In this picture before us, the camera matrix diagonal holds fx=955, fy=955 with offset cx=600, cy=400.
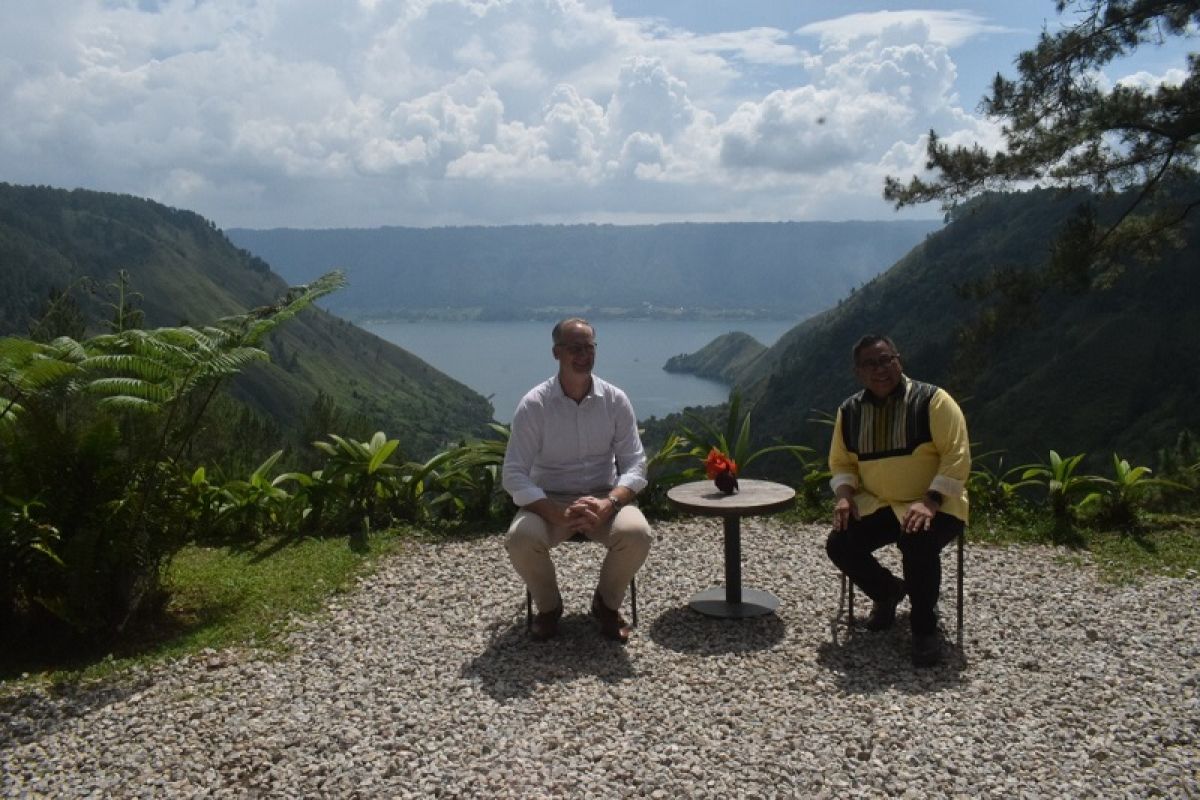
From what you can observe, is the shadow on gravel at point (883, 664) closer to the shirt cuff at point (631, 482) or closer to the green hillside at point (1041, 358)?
the shirt cuff at point (631, 482)

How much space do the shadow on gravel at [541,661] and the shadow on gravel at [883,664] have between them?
3.58 ft

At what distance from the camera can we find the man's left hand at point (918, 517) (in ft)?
15.8

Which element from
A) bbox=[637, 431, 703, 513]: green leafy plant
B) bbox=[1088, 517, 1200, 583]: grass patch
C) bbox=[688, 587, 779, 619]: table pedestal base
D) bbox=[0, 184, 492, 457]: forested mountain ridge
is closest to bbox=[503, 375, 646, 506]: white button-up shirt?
bbox=[688, 587, 779, 619]: table pedestal base

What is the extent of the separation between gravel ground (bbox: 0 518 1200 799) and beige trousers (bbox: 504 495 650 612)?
0.30 meters

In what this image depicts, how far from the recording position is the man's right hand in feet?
17.0

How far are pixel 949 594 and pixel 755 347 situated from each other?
532 ft

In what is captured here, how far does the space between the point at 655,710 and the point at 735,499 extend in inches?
65.3

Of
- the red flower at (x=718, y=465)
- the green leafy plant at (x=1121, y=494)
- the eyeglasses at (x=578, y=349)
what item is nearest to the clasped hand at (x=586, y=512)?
the eyeglasses at (x=578, y=349)

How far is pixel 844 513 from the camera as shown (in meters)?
5.16

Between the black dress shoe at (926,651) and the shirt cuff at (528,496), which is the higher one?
the shirt cuff at (528,496)

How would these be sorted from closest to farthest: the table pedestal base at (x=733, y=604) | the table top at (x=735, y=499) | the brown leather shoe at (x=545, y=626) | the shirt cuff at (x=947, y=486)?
the shirt cuff at (x=947, y=486)
the brown leather shoe at (x=545, y=626)
the table top at (x=735, y=499)
the table pedestal base at (x=733, y=604)

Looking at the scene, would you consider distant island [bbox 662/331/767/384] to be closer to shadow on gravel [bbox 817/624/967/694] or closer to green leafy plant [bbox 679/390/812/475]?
green leafy plant [bbox 679/390/812/475]

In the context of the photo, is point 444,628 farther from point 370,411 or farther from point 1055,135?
point 370,411

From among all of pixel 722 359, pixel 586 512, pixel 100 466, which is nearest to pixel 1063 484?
pixel 586 512
